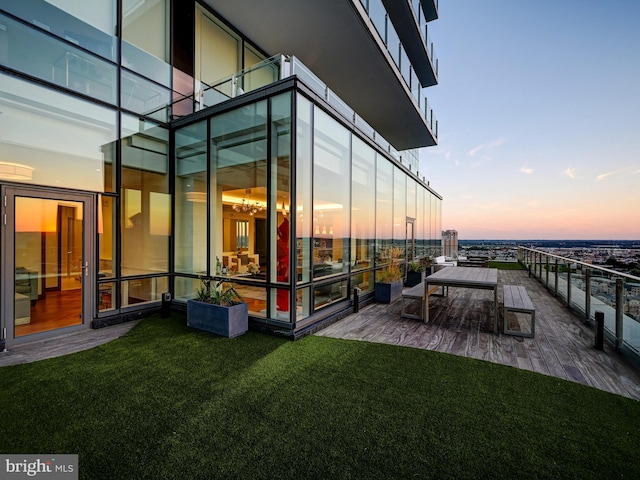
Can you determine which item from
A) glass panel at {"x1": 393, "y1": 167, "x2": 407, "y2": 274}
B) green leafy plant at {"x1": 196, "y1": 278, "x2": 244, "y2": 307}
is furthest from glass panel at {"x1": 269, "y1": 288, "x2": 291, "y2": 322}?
glass panel at {"x1": 393, "y1": 167, "x2": 407, "y2": 274}

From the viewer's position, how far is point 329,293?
5.79m

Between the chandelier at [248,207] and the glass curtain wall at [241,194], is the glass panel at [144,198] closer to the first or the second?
the glass curtain wall at [241,194]

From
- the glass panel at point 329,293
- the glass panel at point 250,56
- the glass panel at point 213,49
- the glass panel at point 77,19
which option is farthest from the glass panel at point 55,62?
the glass panel at point 329,293

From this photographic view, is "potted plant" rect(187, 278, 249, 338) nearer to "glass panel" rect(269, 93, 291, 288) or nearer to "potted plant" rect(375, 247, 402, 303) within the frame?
"glass panel" rect(269, 93, 291, 288)

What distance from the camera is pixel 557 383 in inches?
118

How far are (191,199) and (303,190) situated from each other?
283 cm

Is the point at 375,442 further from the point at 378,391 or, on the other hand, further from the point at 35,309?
the point at 35,309

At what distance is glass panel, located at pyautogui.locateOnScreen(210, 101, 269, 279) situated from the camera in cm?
509

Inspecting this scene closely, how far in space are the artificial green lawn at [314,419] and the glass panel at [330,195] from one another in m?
2.35

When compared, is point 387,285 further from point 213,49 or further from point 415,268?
point 213,49

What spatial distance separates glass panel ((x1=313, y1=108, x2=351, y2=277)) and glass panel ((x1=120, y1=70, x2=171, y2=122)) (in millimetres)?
3677

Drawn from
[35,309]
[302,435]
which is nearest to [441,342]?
[302,435]

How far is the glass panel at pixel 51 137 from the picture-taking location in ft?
14.1

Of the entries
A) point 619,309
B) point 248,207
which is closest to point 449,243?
point 619,309
